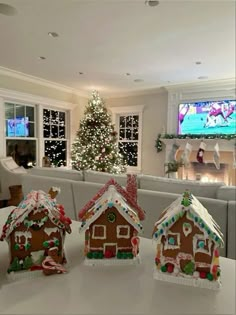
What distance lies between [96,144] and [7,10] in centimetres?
344

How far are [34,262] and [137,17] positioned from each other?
2.78m

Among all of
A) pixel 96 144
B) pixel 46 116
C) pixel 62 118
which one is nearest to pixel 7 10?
pixel 46 116

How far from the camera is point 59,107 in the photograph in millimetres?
6008

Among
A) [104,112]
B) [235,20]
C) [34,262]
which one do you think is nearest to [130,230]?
[34,262]

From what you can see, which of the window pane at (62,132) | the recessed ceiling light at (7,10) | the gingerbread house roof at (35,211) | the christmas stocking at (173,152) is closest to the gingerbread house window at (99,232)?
the gingerbread house roof at (35,211)

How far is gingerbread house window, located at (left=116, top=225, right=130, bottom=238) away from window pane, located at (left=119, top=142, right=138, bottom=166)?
581 cm

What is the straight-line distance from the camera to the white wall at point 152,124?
Result: 20.1 ft

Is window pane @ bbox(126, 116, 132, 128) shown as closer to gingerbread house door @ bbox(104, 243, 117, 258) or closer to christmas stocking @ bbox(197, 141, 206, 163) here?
christmas stocking @ bbox(197, 141, 206, 163)

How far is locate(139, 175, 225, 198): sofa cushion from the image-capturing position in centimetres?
219

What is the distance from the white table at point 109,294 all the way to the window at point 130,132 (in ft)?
19.0

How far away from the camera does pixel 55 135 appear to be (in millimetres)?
6105

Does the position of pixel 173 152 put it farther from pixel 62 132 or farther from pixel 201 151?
pixel 62 132

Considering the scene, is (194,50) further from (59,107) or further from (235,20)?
(59,107)

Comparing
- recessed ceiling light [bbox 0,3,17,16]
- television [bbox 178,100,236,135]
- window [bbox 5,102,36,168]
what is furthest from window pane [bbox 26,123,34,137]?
television [bbox 178,100,236,135]
